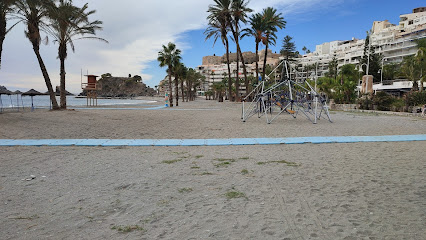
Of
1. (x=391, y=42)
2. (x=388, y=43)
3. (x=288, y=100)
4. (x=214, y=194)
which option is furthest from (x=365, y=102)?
(x=388, y=43)

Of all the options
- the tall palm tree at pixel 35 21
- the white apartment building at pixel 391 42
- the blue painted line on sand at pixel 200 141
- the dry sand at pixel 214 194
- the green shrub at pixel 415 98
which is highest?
the white apartment building at pixel 391 42

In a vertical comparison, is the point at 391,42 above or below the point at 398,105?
above

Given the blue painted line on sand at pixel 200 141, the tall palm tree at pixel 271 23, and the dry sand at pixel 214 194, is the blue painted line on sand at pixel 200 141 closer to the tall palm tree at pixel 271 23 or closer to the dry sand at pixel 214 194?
the dry sand at pixel 214 194

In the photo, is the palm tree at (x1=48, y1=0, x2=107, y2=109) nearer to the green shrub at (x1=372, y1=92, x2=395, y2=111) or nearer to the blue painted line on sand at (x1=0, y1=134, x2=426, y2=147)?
the blue painted line on sand at (x1=0, y1=134, x2=426, y2=147)

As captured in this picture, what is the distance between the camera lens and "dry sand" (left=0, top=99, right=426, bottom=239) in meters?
3.27

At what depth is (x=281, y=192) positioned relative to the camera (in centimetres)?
450

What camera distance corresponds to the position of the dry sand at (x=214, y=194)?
3273mm

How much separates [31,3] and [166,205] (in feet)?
59.1

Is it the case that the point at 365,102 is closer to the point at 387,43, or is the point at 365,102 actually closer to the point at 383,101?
the point at 383,101

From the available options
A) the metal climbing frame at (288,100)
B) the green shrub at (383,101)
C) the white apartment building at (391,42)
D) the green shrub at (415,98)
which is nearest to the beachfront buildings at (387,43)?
the white apartment building at (391,42)

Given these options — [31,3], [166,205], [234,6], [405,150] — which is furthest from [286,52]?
[166,205]

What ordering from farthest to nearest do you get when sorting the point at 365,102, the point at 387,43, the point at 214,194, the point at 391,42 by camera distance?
1. the point at 387,43
2. the point at 391,42
3. the point at 365,102
4. the point at 214,194

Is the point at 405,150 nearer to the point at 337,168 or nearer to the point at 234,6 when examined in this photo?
the point at 337,168

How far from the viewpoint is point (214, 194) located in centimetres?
445
